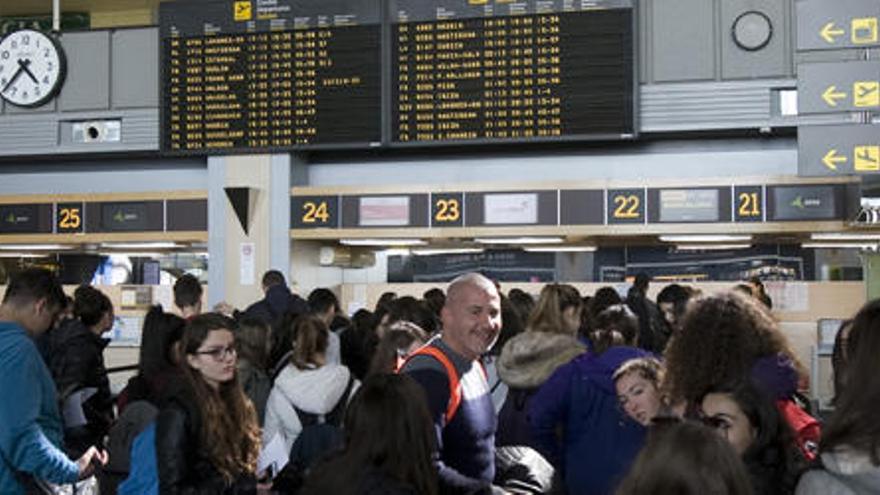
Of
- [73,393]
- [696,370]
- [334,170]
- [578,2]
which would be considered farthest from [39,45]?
[696,370]

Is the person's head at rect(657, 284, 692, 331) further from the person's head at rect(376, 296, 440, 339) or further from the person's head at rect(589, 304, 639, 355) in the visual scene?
the person's head at rect(589, 304, 639, 355)

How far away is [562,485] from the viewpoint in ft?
12.1

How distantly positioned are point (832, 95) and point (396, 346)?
267cm

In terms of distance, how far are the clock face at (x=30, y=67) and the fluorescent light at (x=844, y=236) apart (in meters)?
6.44

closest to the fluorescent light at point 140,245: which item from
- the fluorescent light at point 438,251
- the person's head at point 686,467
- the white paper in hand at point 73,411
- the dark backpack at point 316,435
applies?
the fluorescent light at point 438,251

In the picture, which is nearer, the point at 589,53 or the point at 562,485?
the point at 562,485

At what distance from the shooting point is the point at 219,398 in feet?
10.9

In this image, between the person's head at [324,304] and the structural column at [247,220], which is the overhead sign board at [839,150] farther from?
the structural column at [247,220]

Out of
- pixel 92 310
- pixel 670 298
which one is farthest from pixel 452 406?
pixel 670 298

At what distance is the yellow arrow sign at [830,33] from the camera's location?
5.24 meters

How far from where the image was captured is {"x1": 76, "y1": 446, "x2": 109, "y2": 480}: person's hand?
12.0ft

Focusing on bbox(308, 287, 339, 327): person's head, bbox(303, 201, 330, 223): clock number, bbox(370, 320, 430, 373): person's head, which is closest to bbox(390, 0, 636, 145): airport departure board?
bbox(303, 201, 330, 223): clock number

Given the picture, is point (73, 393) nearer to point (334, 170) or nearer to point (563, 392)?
point (563, 392)

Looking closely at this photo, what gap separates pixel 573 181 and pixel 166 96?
340 cm
